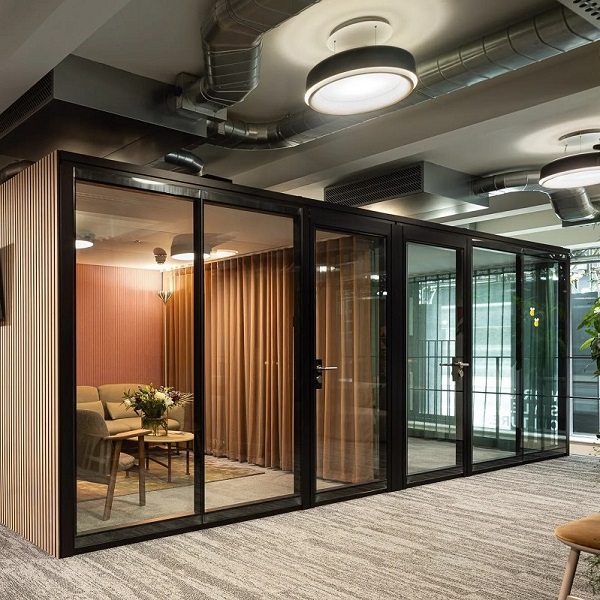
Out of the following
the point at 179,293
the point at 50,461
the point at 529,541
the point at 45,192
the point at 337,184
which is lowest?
the point at 529,541

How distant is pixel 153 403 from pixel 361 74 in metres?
2.37

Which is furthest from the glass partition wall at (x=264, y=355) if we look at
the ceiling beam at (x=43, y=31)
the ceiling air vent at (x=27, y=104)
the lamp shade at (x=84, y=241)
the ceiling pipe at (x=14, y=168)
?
the ceiling pipe at (x=14, y=168)

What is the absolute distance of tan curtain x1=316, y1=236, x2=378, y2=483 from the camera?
5.27 m

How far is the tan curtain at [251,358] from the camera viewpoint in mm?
4625

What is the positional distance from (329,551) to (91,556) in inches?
54.0

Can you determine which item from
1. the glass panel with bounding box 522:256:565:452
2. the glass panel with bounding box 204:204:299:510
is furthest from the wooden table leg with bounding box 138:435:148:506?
the glass panel with bounding box 522:256:565:452

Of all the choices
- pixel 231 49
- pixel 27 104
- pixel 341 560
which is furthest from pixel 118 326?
pixel 341 560

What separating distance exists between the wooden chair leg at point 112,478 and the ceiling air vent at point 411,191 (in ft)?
9.94

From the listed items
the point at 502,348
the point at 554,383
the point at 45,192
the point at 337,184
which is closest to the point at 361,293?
the point at 337,184

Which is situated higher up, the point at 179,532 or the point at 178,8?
the point at 178,8

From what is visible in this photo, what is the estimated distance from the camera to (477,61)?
3752 mm

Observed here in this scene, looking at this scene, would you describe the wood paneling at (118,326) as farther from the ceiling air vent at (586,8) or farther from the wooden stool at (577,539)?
the ceiling air vent at (586,8)

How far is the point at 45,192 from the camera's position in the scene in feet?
13.3

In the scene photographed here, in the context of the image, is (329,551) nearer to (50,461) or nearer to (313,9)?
(50,461)
